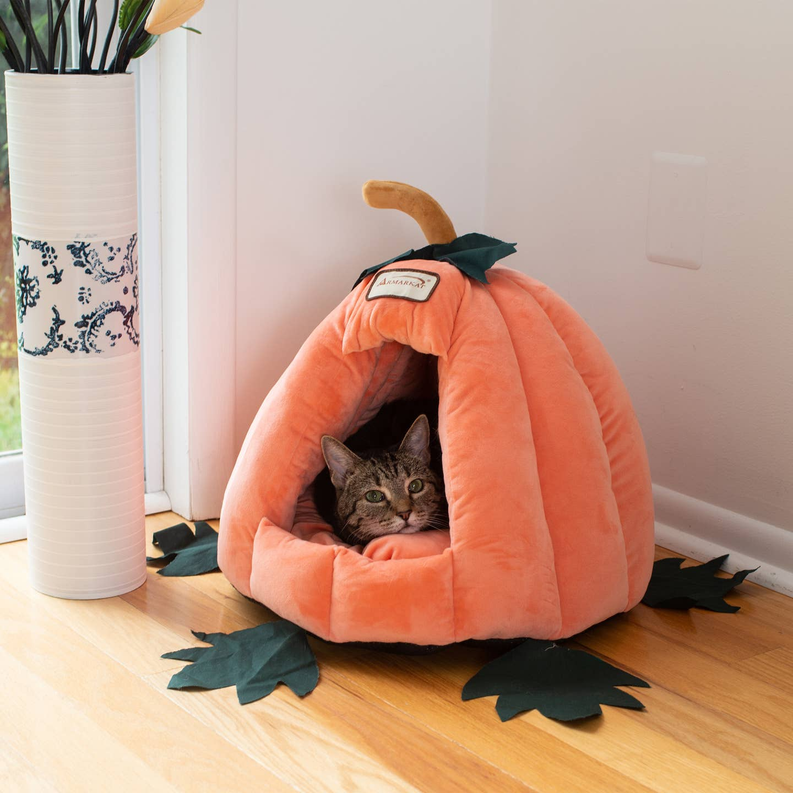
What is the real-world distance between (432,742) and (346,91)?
1218mm

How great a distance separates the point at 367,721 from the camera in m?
1.29

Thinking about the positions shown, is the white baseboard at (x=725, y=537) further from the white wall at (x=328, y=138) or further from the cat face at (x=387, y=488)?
the white wall at (x=328, y=138)

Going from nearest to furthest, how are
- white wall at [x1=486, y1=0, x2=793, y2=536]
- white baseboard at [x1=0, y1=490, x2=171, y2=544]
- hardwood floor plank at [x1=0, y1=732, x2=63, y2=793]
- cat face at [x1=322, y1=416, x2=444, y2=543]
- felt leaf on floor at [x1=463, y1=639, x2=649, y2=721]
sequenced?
hardwood floor plank at [x1=0, y1=732, x2=63, y2=793] → felt leaf on floor at [x1=463, y1=639, x2=649, y2=721] → cat face at [x1=322, y1=416, x2=444, y2=543] → white wall at [x1=486, y1=0, x2=793, y2=536] → white baseboard at [x1=0, y1=490, x2=171, y2=544]

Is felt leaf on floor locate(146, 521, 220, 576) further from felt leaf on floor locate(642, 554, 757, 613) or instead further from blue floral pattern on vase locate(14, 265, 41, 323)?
felt leaf on floor locate(642, 554, 757, 613)

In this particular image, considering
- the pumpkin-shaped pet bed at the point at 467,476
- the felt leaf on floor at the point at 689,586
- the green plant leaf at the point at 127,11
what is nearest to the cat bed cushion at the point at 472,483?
the pumpkin-shaped pet bed at the point at 467,476

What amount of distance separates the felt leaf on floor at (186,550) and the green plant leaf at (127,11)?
2.81 feet

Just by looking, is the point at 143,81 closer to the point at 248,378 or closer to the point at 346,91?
the point at 346,91

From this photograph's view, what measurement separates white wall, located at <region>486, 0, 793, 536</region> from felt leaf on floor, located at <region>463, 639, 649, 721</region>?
520mm

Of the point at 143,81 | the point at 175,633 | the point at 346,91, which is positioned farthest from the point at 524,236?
the point at 175,633

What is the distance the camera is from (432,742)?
1246mm

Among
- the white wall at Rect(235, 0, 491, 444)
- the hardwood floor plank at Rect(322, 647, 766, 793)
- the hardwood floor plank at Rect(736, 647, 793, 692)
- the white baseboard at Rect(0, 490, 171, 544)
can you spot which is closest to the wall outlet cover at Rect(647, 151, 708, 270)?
the white wall at Rect(235, 0, 491, 444)

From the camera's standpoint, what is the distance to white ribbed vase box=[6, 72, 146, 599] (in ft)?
4.81

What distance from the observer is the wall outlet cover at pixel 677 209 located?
177 centimetres

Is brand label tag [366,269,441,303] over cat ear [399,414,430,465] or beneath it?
over
